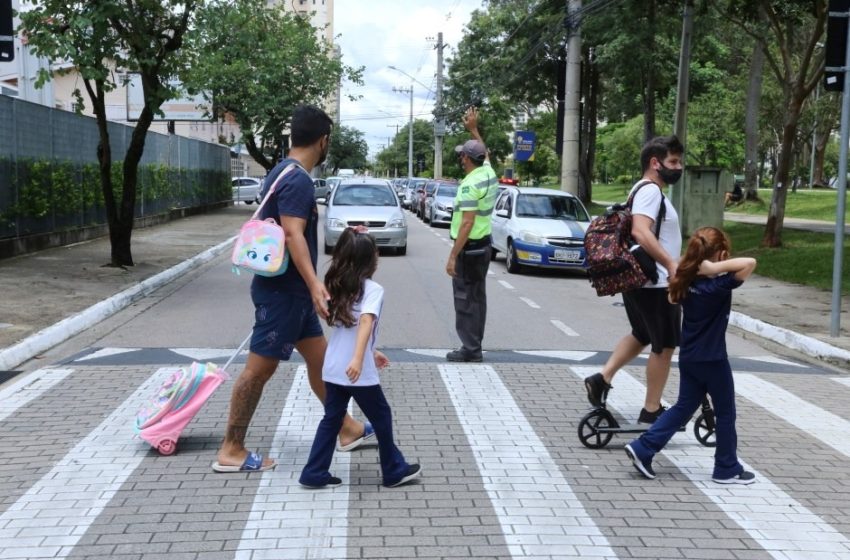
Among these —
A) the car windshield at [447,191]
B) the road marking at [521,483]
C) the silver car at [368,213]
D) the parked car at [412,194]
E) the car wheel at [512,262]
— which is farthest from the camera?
the parked car at [412,194]

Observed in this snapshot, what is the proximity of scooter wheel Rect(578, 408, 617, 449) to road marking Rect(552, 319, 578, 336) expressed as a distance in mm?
4631

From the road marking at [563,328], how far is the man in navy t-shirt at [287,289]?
5.73 metres

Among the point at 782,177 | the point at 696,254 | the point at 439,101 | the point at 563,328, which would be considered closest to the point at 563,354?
the point at 563,328

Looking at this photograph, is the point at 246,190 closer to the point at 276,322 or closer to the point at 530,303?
the point at 530,303

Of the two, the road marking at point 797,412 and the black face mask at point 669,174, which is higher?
the black face mask at point 669,174

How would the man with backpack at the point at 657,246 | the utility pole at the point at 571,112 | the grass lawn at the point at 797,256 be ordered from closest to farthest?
the man with backpack at the point at 657,246
the grass lawn at the point at 797,256
the utility pole at the point at 571,112

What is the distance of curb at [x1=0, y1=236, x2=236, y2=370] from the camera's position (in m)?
8.38

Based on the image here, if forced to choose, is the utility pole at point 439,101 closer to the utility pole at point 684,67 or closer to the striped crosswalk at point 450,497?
the utility pole at point 684,67

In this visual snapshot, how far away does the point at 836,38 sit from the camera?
32.8 ft

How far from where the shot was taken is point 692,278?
199 inches

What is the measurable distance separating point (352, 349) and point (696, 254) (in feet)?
6.41

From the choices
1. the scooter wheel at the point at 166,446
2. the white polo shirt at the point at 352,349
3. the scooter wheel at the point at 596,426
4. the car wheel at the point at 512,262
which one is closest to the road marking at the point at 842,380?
the scooter wheel at the point at 596,426

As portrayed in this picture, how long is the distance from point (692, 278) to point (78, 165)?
57.4 ft

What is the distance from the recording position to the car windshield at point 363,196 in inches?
817
